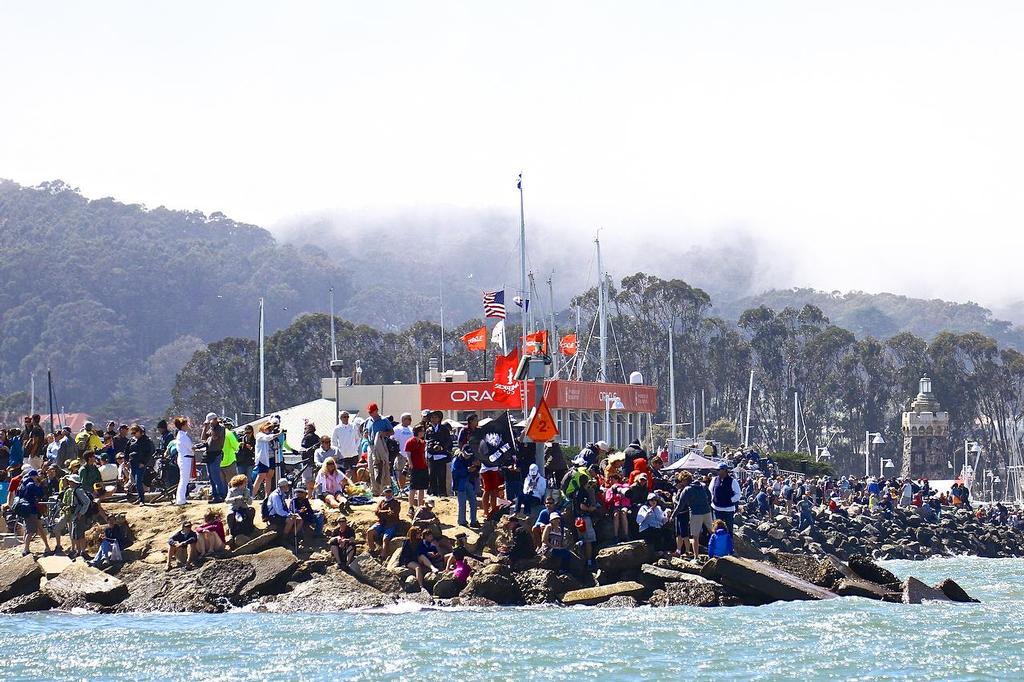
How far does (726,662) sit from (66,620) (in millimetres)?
9408

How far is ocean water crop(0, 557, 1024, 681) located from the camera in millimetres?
16953

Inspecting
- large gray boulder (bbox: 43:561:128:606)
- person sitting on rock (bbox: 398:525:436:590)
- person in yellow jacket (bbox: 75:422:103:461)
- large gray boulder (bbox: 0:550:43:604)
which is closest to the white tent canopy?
person in yellow jacket (bbox: 75:422:103:461)

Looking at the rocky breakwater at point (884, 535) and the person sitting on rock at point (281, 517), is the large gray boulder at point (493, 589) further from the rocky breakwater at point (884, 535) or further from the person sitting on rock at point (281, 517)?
the rocky breakwater at point (884, 535)

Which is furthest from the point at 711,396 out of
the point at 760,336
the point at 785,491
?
the point at 785,491

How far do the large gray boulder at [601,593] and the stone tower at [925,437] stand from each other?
83.6 m

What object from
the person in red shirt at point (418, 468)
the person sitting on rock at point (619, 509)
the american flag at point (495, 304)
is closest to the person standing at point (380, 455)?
the person in red shirt at point (418, 468)

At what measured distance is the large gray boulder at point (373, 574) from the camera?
22531mm

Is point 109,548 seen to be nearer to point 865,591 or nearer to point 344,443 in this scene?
point 344,443

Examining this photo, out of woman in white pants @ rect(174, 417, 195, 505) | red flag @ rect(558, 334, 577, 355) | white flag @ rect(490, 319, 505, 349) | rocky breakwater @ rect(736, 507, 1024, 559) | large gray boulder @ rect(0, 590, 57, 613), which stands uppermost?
white flag @ rect(490, 319, 505, 349)

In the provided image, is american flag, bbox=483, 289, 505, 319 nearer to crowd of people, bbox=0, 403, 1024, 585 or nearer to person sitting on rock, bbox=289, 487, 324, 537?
crowd of people, bbox=0, 403, 1024, 585

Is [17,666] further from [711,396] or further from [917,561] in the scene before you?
[711,396]

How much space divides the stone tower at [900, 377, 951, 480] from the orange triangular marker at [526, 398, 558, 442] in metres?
82.7

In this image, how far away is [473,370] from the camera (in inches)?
4633

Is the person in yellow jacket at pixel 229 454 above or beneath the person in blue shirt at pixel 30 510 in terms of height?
above
